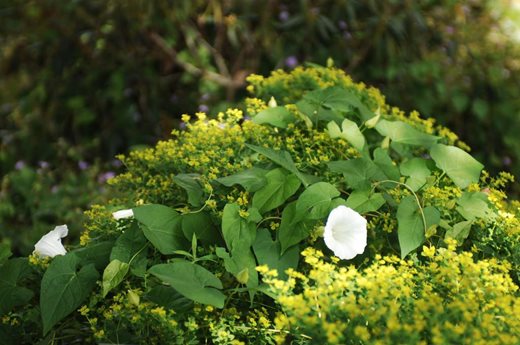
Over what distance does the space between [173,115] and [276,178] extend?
7.98 ft

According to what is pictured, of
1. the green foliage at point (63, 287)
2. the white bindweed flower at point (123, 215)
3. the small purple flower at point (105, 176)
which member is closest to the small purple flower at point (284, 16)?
the small purple flower at point (105, 176)

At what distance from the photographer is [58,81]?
3.92m

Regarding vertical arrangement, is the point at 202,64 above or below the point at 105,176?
above

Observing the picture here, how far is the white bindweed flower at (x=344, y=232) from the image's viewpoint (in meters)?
1.48

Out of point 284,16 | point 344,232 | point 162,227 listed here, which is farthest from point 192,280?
point 284,16

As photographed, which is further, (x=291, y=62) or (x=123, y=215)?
(x=291, y=62)

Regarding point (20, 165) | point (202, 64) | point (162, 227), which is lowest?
point (20, 165)

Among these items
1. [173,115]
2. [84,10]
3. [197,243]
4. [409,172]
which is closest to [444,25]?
[173,115]

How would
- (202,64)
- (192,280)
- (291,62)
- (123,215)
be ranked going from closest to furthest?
(192,280)
(123,215)
(291,62)
(202,64)

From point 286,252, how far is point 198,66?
101 inches

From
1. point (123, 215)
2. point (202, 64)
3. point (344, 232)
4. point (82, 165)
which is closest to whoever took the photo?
point (344, 232)

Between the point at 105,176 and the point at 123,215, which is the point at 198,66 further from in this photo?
the point at 123,215

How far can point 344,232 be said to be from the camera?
4.88 ft

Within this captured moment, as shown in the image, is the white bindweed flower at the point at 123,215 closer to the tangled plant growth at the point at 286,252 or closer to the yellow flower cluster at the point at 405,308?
the tangled plant growth at the point at 286,252
